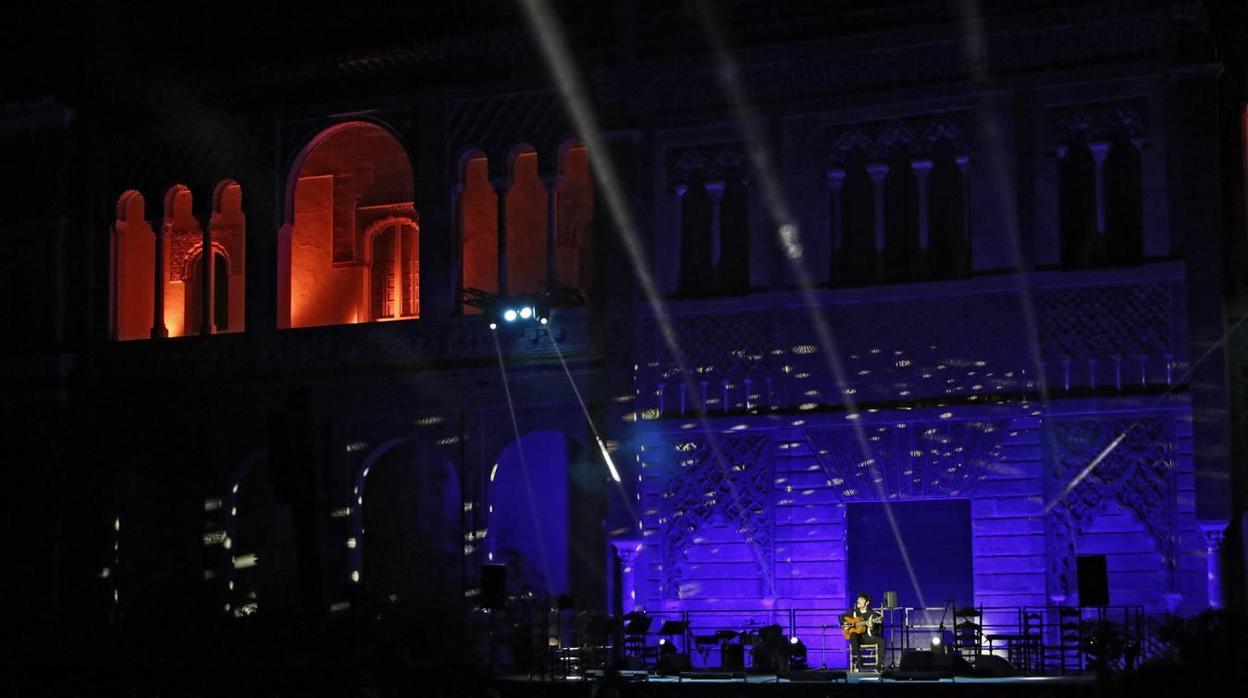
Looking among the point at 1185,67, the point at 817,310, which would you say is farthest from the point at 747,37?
the point at 1185,67

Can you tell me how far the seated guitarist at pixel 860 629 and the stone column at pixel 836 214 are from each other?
401 centimetres

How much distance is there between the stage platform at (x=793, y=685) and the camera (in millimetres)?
17469

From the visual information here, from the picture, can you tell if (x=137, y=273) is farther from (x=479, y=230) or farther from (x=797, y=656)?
(x=797, y=656)

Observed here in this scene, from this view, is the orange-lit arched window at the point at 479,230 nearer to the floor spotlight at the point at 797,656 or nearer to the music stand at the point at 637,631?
the music stand at the point at 637,631

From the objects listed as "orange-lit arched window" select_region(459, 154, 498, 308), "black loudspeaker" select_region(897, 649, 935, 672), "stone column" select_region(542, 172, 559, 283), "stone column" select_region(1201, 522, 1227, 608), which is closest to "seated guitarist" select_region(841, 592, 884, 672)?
"black loudspeaker" select_region(897, 649, 935, 672)

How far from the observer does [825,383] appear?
21938 mm

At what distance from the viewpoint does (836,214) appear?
73.4ft

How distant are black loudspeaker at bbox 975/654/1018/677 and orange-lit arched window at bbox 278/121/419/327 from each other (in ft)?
36.4

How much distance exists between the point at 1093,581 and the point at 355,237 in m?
12.5

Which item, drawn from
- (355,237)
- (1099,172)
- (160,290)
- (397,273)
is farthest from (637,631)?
(355,237)

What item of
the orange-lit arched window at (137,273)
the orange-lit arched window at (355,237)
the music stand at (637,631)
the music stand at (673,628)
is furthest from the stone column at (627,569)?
the orange-lit arched window at (137,273)

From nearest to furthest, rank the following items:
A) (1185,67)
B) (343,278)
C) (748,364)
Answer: (1185,67), (748,364), (343,278)

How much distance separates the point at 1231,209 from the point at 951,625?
577cm

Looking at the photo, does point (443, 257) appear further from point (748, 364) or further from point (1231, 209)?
point (1231, 209)
